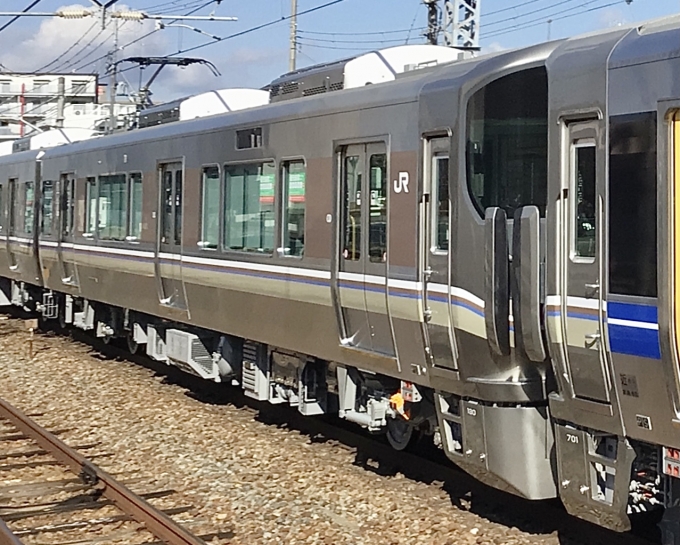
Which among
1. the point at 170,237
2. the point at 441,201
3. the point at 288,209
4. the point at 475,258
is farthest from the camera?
the point at 170,237

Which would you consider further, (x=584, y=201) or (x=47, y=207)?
(x=47, y=207)

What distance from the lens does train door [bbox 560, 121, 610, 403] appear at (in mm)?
6301

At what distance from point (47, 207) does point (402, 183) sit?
12.3m

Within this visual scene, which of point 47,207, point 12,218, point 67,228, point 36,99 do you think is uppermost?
point 36,99

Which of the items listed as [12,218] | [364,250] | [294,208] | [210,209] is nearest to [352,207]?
[364,250]

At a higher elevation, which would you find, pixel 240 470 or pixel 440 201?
pixel 440 201

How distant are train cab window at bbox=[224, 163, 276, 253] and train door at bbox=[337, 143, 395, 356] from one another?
1453mm

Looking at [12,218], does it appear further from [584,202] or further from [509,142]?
[584,202]

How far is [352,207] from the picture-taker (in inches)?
364

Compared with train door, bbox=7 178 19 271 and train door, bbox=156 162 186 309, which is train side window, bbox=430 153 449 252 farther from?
train door, bbox=7 178 19 271

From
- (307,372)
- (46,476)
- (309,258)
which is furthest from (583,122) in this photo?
(46,476)

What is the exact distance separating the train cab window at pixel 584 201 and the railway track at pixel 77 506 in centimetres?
306

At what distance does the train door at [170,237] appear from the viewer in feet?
42.8

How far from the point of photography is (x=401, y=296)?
8.40m
